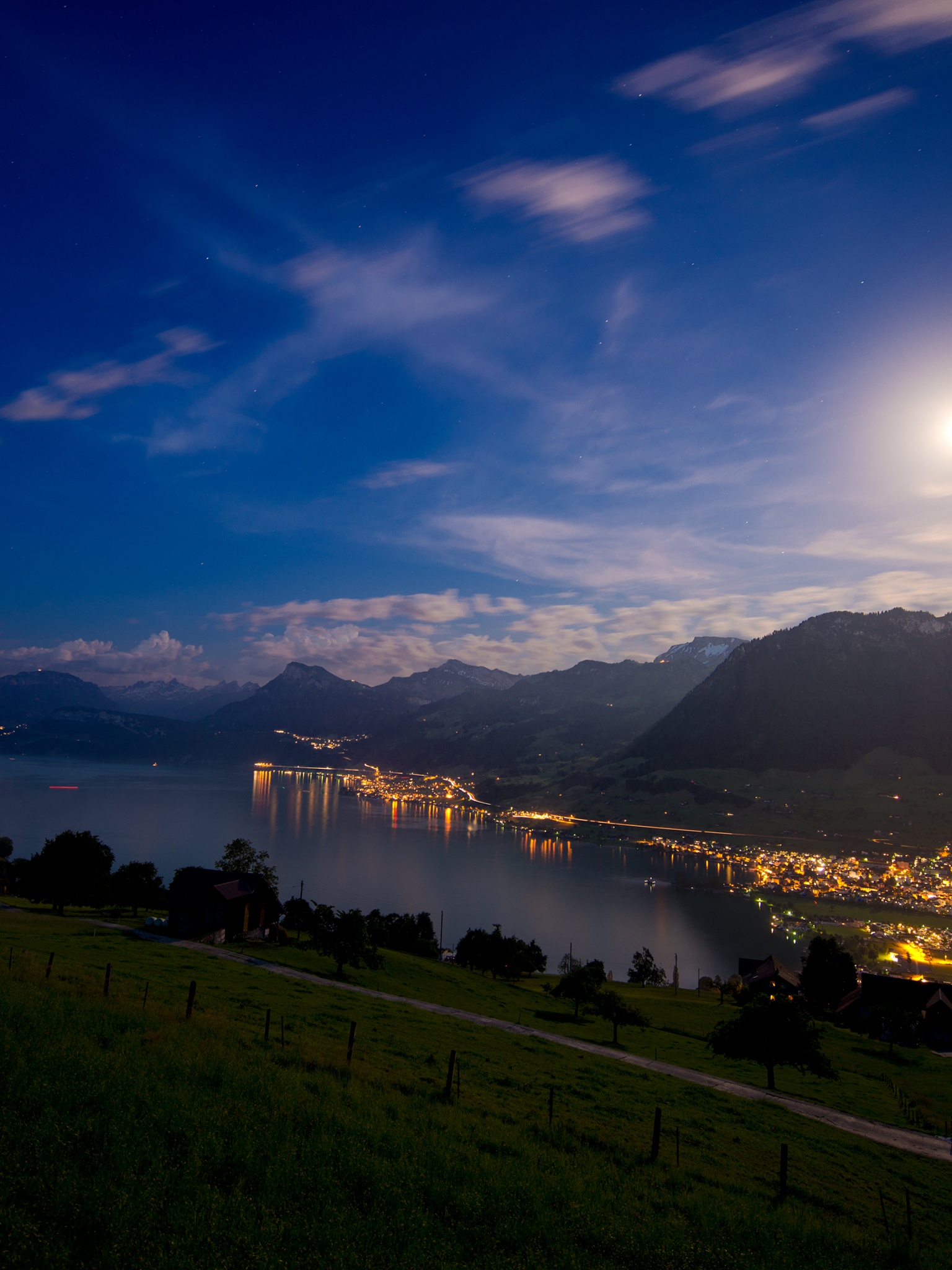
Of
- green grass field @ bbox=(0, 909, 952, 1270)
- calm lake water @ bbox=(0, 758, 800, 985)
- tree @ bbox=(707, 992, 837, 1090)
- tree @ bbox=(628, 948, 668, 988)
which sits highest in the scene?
green grass field @ bbox=(0, 909, 952, 1270)

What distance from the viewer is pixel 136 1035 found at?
56.3 feet

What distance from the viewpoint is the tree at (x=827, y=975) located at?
8256 centimetres

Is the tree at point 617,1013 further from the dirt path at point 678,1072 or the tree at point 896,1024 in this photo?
the tree at point 896,1024

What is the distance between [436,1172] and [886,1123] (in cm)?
3155

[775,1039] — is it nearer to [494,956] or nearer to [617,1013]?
[617,1013]

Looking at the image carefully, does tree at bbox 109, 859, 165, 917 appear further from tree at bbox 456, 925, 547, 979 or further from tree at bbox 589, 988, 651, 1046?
tree at bbox 589, 988, 651, 1046

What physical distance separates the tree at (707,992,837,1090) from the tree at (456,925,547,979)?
141ft

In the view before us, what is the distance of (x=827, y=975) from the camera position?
8394cm

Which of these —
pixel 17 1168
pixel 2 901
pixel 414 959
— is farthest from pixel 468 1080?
pixel 2 901

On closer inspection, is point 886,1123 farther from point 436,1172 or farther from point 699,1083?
point 436,1172

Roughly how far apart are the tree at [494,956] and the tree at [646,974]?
17561mm

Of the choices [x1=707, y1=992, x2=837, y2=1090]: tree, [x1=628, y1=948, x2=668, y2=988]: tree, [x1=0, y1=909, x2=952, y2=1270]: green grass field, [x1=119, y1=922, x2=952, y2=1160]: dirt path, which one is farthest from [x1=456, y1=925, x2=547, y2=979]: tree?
[x1=0, y1=909, x2=952, y2=1270]: green grass field

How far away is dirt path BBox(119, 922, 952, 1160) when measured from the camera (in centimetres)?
2902

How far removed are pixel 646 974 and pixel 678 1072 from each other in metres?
60.5
